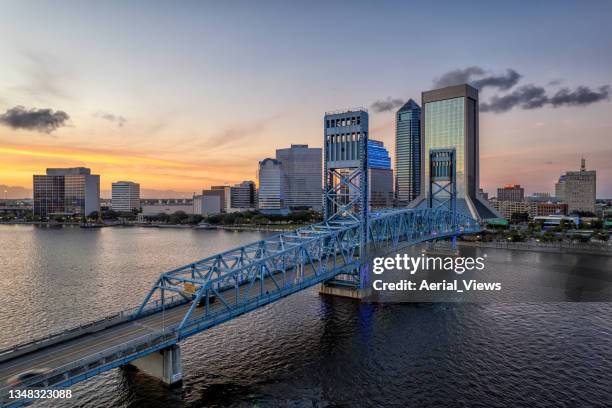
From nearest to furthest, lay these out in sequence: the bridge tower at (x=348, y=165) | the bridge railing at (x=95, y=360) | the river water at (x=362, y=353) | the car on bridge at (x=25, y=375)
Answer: the bridge railing at (x=95, y=360) → the car on bridge at (x=25, y=375) → the river water at (x=362, y=353) → the bridge tower at (x=348, y=165)

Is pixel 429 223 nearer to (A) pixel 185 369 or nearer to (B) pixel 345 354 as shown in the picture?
(B) pixel 345 354

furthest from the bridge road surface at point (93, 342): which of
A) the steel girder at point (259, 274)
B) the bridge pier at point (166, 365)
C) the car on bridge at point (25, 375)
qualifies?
the bridge pier at point (166, 365)

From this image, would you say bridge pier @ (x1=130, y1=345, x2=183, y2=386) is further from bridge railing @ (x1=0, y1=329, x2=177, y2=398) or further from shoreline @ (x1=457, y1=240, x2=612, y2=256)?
shoreline @ (x1=457, y1=240, x2=612, y2=256)

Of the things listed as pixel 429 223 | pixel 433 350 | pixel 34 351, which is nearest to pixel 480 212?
pixel 429 223

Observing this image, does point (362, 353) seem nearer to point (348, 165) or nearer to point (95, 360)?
point (95, 360)

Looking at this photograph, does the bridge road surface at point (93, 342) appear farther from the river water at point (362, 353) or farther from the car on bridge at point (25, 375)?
the river water at point (362, 353)

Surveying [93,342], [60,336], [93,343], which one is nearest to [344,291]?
[93,342]
